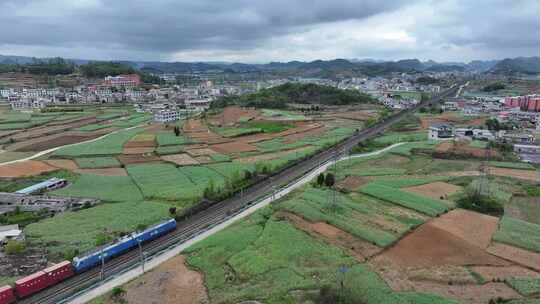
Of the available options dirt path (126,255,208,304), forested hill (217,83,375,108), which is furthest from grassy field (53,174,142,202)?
forested hill (217,83,375,108)

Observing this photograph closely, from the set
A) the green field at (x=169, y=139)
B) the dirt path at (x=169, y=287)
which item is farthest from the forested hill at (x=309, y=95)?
the dirt path at (x=169, y=287)

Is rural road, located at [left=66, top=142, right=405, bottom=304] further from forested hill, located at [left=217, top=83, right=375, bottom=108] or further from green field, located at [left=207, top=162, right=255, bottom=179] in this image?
forested hill, located at [left=217, top=83, right=375, bottom=108]

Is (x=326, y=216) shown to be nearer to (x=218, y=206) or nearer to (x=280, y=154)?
(x=218, y=206)

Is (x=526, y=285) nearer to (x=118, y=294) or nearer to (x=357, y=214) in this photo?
(x=357, y=214)

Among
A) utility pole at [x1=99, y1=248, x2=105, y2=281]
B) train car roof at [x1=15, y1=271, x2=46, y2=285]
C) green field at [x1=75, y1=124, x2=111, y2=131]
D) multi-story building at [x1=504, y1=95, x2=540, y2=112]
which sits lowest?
utility pole at [x1=99, y1=248, x2=105, y2=281]

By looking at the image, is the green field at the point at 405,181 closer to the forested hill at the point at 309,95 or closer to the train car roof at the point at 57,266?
the train car roof at the point at 57,266

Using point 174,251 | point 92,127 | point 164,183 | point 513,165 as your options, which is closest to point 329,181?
point 174,251
